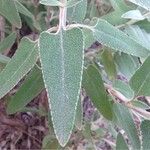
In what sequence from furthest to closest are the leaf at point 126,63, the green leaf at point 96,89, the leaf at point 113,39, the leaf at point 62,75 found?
the leaf at point 126,63 < the green leaf at point 96,89 < the leaf at point 113,39 < the leaf at point 62,75

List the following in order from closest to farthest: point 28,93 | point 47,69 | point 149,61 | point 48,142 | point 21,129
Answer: point 47,69 → point 149,61 → point 28,93 → point 48,142 → point 21,129

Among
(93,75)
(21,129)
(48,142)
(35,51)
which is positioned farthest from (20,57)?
(21,129)

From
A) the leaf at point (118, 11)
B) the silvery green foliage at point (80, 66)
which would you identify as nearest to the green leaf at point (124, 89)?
the silvery green foliage at point (80, 66)

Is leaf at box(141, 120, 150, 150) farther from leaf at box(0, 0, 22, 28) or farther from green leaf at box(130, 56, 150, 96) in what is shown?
leaf at box(0, 0, 22, 28)

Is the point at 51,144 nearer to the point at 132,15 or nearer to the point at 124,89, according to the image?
the point at 124,89

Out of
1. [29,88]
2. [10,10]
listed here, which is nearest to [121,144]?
[29,88]

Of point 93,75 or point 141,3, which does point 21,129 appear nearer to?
point 93,75

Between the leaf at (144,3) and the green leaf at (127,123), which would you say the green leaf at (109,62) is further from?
the leaf at (144,3)
